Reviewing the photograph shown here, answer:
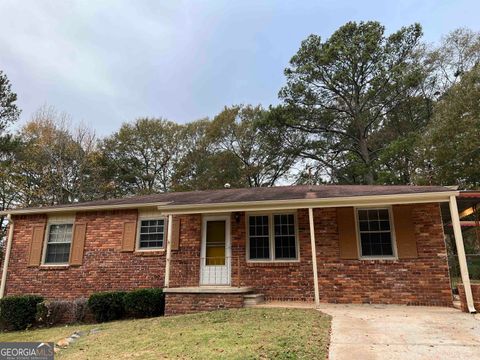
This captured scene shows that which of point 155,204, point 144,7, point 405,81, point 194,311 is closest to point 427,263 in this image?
point 194,311

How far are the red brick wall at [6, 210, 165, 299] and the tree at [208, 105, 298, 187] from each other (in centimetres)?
1488

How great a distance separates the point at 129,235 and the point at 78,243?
1.77 meters

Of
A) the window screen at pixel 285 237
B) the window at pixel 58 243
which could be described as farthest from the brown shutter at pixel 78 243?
the window screen at pixel 285 237

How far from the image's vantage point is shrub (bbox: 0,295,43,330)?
31.0ft

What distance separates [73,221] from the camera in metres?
11.5

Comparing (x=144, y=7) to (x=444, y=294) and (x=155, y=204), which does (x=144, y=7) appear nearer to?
(x=155, y=204)

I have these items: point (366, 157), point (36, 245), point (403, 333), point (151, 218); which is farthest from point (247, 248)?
point (366, 157)

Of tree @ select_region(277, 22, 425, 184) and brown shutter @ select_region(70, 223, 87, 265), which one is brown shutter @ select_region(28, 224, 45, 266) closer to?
brown shutter @ select_region(70, 223, 87, 265)

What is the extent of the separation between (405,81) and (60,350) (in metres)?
21.6

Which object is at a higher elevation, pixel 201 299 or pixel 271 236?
pixel 271 236

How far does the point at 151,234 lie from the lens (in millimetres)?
11016

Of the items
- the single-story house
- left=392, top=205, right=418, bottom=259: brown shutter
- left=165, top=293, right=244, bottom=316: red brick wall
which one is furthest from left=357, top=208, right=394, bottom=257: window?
left=165, top=293, right=244, bottom=316: red brick wall

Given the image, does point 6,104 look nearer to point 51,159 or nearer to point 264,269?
point 51,159

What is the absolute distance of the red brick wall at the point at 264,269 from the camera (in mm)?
8898
